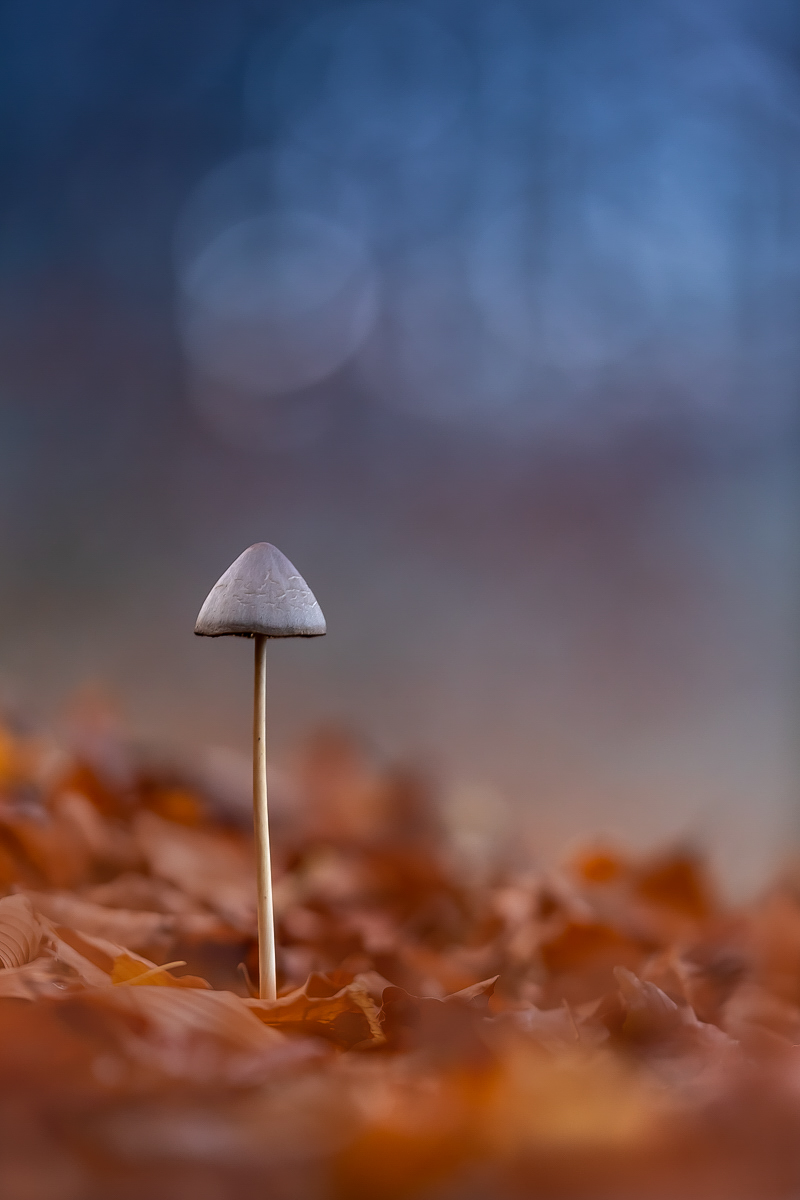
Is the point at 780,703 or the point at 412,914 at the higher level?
the point at 780,703

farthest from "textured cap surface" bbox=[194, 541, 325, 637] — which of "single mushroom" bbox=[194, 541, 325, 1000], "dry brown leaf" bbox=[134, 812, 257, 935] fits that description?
"dry brown leaf" bbox=[134, 812, 257, 935]

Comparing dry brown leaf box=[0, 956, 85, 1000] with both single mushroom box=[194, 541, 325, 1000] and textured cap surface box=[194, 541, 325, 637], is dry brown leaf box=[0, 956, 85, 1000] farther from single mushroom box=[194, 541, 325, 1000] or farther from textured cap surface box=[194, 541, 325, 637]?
textured cap surface box=[194, 541, 325, 637]

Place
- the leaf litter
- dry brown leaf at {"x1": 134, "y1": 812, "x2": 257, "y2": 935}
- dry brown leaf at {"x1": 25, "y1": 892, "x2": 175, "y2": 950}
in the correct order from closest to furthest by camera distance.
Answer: the leaf litter
dry brown leaf at {"x1": 25, "y1": 892, "x2": 175, "y2": 950}
dry brown leaf at {"x1": 134, "y1": 812, "x2": 257, "y2": 935}

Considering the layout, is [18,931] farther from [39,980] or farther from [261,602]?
[261,602]

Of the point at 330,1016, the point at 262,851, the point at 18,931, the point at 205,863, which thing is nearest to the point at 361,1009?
the point at 330,1016

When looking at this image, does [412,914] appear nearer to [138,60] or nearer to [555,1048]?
[555,1048]

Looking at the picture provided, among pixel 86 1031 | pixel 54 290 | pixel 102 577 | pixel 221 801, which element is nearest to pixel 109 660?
pixel 102 577

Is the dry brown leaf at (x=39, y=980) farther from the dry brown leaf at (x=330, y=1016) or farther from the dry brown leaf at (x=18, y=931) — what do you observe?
the dry brown leaf at (x=330, y=1016)
